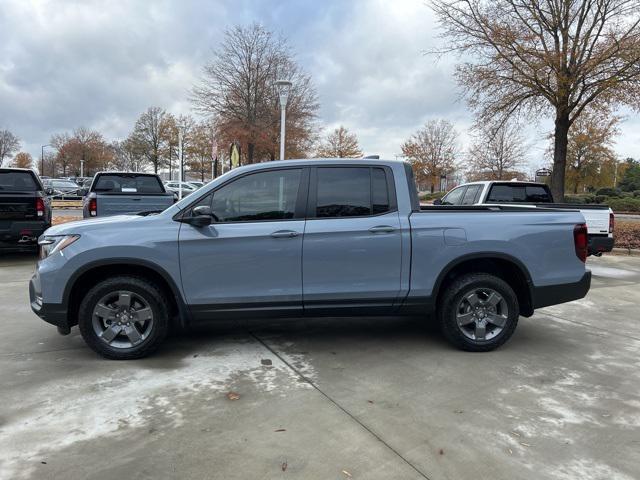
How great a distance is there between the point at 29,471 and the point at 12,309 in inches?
170

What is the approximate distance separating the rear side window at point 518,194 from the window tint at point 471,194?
0.40 metres

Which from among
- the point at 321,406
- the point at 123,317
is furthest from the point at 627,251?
the point at 123,317

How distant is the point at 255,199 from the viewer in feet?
14.7

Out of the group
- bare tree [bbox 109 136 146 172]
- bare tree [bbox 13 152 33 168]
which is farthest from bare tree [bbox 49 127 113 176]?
bare tree [bbox 13 152 33 168]

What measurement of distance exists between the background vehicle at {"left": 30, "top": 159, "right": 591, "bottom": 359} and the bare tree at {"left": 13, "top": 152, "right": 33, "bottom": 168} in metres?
95.9

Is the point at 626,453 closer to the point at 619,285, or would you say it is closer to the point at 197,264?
the point at 197,264

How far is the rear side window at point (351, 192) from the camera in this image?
454 centimetres

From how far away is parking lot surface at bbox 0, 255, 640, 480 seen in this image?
9.25 feet

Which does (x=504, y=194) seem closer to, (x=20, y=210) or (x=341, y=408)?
(x=341, y=408)

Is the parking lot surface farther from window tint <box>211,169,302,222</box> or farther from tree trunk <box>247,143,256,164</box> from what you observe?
tree trunk <box>247,143,256,164</box>

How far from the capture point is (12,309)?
6246 millimetres

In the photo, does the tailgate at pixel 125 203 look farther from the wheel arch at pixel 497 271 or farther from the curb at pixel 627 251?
the curb at pixel 627 251

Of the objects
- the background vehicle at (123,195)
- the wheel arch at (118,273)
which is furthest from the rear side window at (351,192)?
the background vehicle at (123,195)

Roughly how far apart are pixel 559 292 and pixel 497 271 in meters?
0.62
